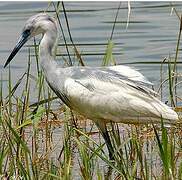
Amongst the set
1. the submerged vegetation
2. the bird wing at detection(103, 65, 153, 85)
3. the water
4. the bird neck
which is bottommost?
the submerged vegetation

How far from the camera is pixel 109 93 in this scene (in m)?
6.32

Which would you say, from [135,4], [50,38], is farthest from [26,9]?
[50,38]

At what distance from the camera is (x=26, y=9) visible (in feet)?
38.3

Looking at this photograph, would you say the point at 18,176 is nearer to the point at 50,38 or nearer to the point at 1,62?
the point at 50,38

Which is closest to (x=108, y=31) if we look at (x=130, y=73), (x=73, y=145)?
(x=73, y=145)

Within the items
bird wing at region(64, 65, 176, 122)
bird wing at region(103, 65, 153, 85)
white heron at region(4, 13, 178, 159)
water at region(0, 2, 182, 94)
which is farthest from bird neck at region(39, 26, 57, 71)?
water at region(0, 2, 182, 94)

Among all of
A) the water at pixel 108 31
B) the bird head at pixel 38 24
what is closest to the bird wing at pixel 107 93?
the bird head at pixel 38 24

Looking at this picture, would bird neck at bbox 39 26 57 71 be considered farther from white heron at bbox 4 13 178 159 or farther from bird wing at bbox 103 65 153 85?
bird wing at bbox 103 65 153 85

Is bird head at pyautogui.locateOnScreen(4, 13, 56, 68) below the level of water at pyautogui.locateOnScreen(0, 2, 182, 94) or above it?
below

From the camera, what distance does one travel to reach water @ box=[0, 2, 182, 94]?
9.60 m

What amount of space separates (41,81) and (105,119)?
56 cm

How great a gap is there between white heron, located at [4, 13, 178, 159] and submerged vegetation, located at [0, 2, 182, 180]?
0.33ft

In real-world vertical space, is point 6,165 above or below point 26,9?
below

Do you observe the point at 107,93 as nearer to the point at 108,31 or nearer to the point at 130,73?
the point at 130,73
